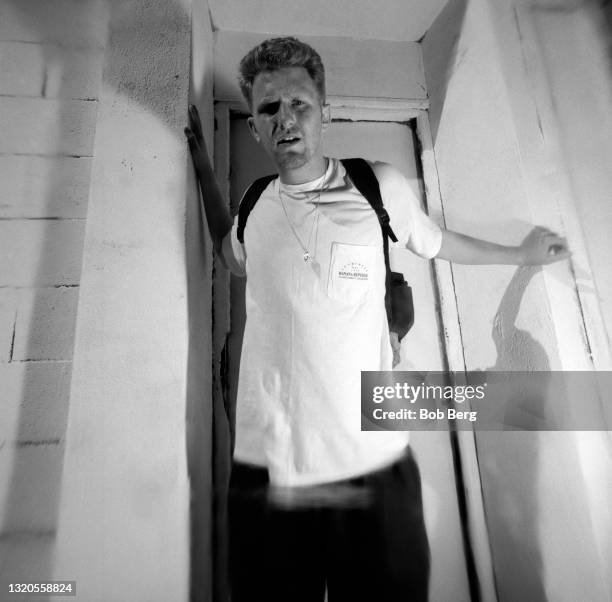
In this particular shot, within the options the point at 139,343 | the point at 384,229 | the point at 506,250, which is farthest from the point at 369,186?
the point at 139,343

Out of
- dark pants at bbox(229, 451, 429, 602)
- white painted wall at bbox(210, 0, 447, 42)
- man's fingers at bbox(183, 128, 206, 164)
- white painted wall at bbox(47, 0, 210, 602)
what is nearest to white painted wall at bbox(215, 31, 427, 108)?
white painted wall at bbox(210, 0, 447, 42)

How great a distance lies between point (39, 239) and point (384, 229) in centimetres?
79

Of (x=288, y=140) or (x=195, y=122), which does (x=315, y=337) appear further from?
(x=195, y=122)

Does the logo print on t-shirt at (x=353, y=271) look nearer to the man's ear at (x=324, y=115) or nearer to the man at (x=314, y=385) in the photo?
the man at (x=314, y=385)

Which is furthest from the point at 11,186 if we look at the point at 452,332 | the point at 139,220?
the point at 452,332

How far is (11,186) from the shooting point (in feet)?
3.09

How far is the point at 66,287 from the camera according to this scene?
3.03 feet

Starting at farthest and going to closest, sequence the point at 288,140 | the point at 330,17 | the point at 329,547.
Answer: the point at 330,17, the point at 288,140, the point at 329,547

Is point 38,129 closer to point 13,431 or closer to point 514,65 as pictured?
point 13,431

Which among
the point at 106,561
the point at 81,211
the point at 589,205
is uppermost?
the point at 81,211

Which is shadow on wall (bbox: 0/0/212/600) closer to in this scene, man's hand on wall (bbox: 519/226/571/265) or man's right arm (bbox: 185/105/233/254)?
man's right arm (bbox: 185/105/233/254)

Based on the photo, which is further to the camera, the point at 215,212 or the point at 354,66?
the point at 354,66

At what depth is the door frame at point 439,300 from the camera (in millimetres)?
958

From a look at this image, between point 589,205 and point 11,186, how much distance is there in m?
1.26
